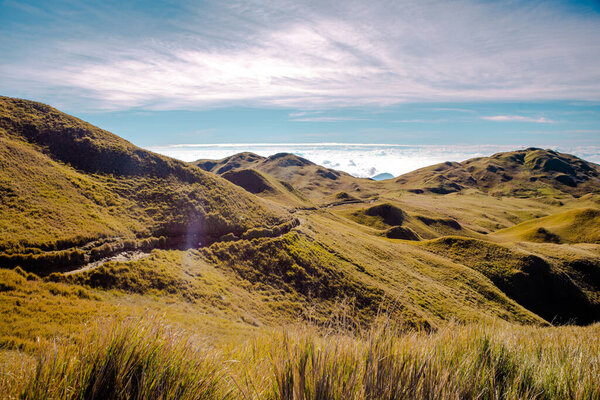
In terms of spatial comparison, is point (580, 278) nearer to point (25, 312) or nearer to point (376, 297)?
point (376, 297)

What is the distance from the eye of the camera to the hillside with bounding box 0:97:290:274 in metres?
19.9

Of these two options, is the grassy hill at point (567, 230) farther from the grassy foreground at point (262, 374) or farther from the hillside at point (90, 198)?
the grassy foreground at point (262, 374)

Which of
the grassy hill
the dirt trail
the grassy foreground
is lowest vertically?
the grassy hill

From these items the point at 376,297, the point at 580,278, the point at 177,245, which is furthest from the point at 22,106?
the point at 580,278

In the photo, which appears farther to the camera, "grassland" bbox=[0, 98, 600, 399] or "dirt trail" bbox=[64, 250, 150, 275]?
"dirt trail" bbox=[64, 250, 150, 275]

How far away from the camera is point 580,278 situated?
62875mm

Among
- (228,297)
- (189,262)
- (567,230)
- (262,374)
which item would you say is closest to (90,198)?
(189,262)

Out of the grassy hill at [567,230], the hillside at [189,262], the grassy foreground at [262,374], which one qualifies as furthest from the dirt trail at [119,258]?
the grassy hill at [567,230]

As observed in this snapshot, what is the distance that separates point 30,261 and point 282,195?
304 feet

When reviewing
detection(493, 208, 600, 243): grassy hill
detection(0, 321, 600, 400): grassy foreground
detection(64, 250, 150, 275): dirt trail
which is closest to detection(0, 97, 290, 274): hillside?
detection(64, 250, 150, 275): dirt trail

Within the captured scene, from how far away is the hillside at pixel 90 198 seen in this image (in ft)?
65.3

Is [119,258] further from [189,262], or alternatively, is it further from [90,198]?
[90,198]

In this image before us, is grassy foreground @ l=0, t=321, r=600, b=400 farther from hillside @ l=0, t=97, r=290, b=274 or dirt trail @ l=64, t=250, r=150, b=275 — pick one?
hillside @ l=0, t=97, r=290, b=274

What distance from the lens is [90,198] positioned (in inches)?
1096
